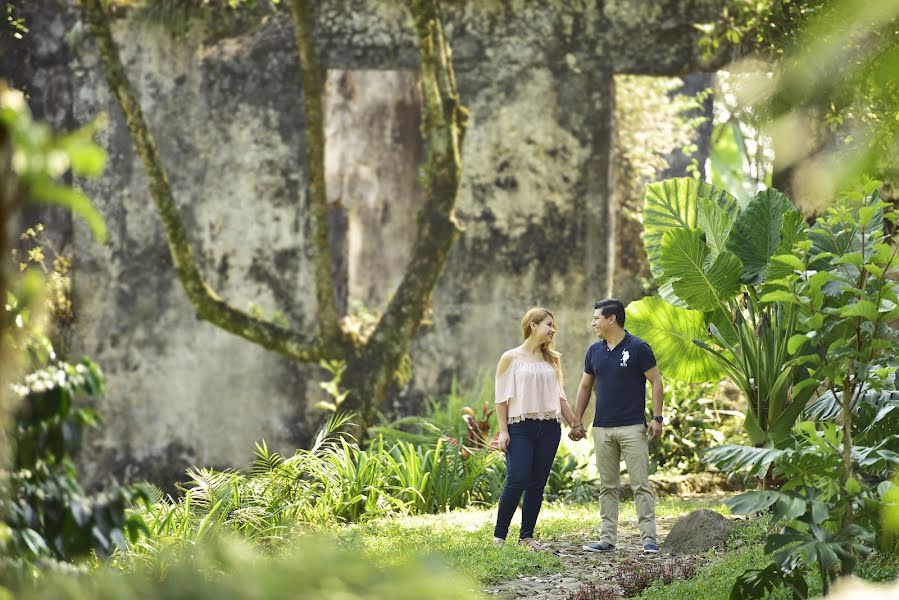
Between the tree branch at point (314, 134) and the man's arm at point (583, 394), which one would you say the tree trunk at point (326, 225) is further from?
the man's arm at point (583, 394)

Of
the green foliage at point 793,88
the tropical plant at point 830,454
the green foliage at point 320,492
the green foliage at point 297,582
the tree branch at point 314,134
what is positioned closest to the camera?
the green foliage at point 297,582

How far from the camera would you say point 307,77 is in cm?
→ 1073

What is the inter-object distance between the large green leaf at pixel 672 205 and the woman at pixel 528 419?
4.98ft

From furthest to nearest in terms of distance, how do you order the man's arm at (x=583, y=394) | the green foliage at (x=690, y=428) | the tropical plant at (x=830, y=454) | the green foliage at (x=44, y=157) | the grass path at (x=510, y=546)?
the green foliage at (x=690, y=428), the man's arm at (x=583, y=394), the grass path at (x=510, y=546), the tropical plant at (x=830, y=454), the green foliage at (x=44, y=157)

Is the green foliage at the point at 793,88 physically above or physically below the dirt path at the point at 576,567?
above

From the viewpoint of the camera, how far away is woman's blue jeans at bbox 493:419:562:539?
6.71 meters

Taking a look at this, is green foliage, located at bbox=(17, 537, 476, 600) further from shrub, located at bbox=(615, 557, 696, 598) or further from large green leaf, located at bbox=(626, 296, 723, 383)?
large green leaf, located at bbox=(626, 296, 723, 383)

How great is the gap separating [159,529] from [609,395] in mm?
2778

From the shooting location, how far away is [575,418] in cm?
693

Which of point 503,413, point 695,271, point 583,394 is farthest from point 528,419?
point 695,271

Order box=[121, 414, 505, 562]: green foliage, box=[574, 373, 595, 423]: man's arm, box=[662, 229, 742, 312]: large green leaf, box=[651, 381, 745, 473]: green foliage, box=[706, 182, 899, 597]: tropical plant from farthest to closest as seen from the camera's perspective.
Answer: box=[651, 381, 745, 473]: green foliage, box=[662, 229, 742, 312]: large green leaf, box=[574, 373, 595, 423]: man's arm, box=[121, 414, 505, 562]: green foliage, box=[706, 182, 899, 597]: tropical plant

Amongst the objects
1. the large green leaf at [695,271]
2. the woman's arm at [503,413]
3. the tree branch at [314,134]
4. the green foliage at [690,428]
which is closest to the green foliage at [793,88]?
the large green leaf at [695,271]

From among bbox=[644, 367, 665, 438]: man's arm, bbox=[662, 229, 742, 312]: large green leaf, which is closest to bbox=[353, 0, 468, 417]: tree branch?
bbox=[662, 229, 742, 312]: large green leaf

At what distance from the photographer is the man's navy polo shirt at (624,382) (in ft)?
22.3
